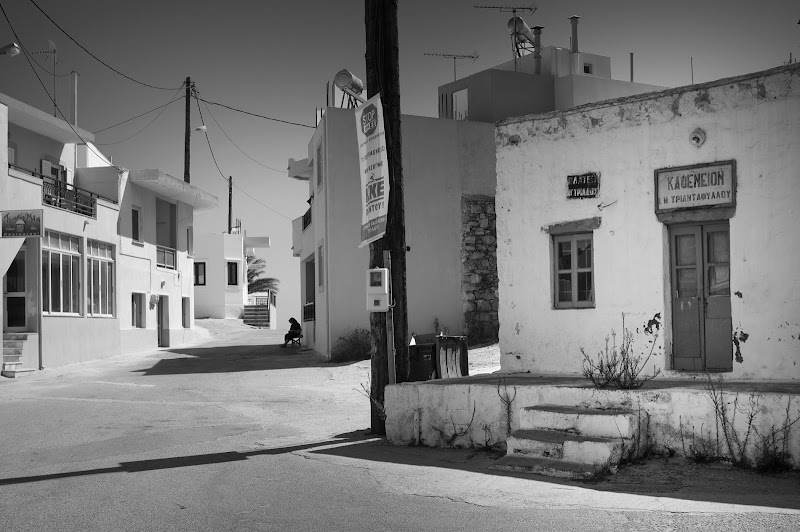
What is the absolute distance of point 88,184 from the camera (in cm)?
3503

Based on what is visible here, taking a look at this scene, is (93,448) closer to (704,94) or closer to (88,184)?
(704,94)

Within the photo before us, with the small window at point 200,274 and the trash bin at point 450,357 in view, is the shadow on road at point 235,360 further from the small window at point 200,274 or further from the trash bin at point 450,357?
the small window at point 200,274

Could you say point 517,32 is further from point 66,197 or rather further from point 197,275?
point 197,275

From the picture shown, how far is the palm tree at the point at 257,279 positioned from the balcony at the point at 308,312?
38.4 metres

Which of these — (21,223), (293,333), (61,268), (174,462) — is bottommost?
(174,462)

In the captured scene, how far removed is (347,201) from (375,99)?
15.0m

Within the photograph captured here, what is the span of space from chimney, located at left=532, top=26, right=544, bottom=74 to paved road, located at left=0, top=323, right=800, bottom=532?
21.5 meters

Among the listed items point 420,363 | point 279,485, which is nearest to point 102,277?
point 420,363

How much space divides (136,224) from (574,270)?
26.5 m

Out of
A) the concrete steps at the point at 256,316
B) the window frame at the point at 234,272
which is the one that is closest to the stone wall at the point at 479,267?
the concrete steps at the point at 256,316

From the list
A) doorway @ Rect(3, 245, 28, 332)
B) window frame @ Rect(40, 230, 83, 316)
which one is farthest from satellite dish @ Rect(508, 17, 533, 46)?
doorway @ Rect(3, 245, 28, 332)

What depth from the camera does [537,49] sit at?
34.8 m

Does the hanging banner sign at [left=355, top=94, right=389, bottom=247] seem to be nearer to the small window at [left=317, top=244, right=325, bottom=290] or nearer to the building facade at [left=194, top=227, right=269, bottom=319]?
the small window at [left=317, top=244, right=325, bottom=290]

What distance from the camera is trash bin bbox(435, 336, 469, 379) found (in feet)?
44.9
